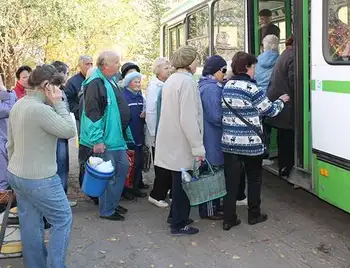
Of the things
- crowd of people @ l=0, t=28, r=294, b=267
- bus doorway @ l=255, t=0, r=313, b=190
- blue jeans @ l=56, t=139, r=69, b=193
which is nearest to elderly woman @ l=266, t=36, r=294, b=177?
crowd of people @ l=0, t=28, r=294, b=267

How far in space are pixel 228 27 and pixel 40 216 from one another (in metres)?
4.41

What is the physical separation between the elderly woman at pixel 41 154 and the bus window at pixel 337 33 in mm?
2367

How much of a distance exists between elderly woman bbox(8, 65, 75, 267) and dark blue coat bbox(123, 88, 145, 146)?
258cm

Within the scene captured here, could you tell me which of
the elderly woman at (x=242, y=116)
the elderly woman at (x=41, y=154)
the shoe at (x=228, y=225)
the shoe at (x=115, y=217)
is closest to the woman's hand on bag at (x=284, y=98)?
the elderly woman at (x=242, y=116)

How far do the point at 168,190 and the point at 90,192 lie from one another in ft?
5.01

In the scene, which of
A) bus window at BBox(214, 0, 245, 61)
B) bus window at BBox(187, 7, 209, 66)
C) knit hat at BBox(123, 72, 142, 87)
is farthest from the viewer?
bus window at BBox(187, 7, 209, 66)

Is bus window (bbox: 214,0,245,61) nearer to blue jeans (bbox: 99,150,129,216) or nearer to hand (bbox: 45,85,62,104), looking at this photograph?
blue jeans (bbox: 99,150,129,216)

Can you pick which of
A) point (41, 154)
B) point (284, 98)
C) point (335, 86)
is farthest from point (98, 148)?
point (335, 86)

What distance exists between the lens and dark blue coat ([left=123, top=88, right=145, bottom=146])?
20.3 feet

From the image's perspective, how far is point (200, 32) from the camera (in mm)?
8570

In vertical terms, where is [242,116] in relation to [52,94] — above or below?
below

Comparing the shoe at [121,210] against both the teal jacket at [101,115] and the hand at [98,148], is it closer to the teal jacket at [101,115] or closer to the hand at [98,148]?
the teal jacket at [101,115]

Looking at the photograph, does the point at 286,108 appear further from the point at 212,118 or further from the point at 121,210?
Answer: the point at 121,210

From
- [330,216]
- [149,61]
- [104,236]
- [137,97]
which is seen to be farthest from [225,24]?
[149,61]
